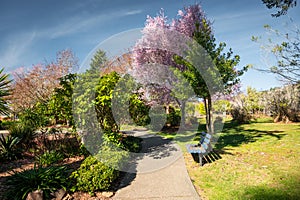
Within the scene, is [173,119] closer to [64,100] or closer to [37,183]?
[64,100]

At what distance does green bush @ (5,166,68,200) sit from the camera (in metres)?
3.80

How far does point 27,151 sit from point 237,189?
8102mm

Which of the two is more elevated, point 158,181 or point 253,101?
point 253,101

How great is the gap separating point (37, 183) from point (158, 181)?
2.75m

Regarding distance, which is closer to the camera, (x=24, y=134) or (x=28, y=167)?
(x=28, y=167)

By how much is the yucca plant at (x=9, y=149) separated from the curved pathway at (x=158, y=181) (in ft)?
15.8

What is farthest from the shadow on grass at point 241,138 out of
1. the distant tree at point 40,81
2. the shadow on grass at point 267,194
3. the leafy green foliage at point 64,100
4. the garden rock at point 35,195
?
the distant tree at point 40,81

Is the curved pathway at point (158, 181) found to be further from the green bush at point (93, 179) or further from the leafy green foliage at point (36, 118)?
the leafy green foliage at point (36, 118)

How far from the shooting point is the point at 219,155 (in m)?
6.67

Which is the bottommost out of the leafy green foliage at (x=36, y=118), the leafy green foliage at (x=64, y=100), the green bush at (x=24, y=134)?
the green bush at (x=24, y=134)

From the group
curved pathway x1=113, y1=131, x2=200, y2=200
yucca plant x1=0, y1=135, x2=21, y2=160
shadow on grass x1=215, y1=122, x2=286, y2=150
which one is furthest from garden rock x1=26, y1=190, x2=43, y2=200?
shadow on grass x1=215, y1=122, x2=286, y2=150

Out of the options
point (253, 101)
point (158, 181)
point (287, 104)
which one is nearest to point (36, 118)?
point (158, 181)

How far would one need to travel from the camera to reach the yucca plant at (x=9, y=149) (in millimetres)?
7060

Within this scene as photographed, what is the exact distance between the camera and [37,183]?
3.99 metres
